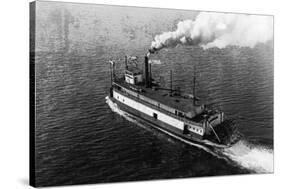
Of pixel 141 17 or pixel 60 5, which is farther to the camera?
pixel 141 17

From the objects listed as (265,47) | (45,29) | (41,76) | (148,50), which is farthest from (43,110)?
(265,47)

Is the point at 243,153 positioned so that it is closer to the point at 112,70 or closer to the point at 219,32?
the point at 219,32

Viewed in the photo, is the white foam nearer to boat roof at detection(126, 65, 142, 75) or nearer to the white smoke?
the white smoke

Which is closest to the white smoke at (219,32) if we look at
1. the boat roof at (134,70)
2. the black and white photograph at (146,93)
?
the black and white photograph at (146,93)

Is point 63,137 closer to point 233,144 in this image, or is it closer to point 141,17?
point 141,17

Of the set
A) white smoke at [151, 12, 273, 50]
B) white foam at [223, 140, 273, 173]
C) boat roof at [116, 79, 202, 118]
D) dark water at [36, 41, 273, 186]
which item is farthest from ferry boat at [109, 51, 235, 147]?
white smoke at [151, 12, 273, 50]

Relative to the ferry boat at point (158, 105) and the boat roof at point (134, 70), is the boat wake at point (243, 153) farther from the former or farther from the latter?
the boat roof at point (134, 70)
